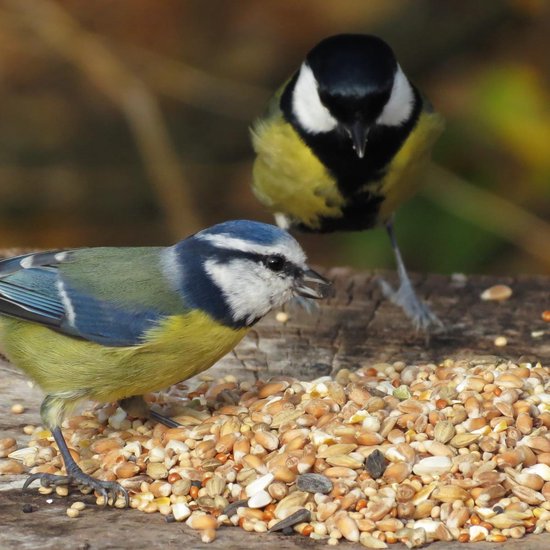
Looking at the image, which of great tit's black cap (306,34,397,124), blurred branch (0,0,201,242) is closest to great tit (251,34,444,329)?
great tit's black cap (306,34,397,124)

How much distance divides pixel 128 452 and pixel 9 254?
1411 millimetres

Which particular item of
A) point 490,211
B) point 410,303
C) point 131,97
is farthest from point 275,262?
point 131,97

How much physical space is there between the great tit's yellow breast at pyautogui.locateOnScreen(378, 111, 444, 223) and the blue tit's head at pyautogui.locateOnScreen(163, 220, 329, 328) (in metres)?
0.94

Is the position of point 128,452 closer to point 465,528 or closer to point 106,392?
point 106,392

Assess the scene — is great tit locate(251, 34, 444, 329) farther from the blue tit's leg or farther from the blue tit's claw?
the blue tit's claw

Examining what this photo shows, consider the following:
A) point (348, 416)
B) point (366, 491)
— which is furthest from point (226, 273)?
point (366, 491)

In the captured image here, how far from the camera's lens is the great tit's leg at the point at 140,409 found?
119 inches

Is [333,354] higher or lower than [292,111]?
lower

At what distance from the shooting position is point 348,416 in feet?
9.41

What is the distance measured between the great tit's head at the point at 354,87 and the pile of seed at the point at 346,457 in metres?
0.88

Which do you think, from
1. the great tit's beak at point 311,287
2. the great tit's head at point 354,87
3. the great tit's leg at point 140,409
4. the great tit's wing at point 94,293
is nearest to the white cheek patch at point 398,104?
the great tit's head at point 354,87

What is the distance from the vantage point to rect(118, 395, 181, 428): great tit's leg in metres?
3.02

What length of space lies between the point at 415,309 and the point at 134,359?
1.27m

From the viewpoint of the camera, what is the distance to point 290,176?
3.78 m
